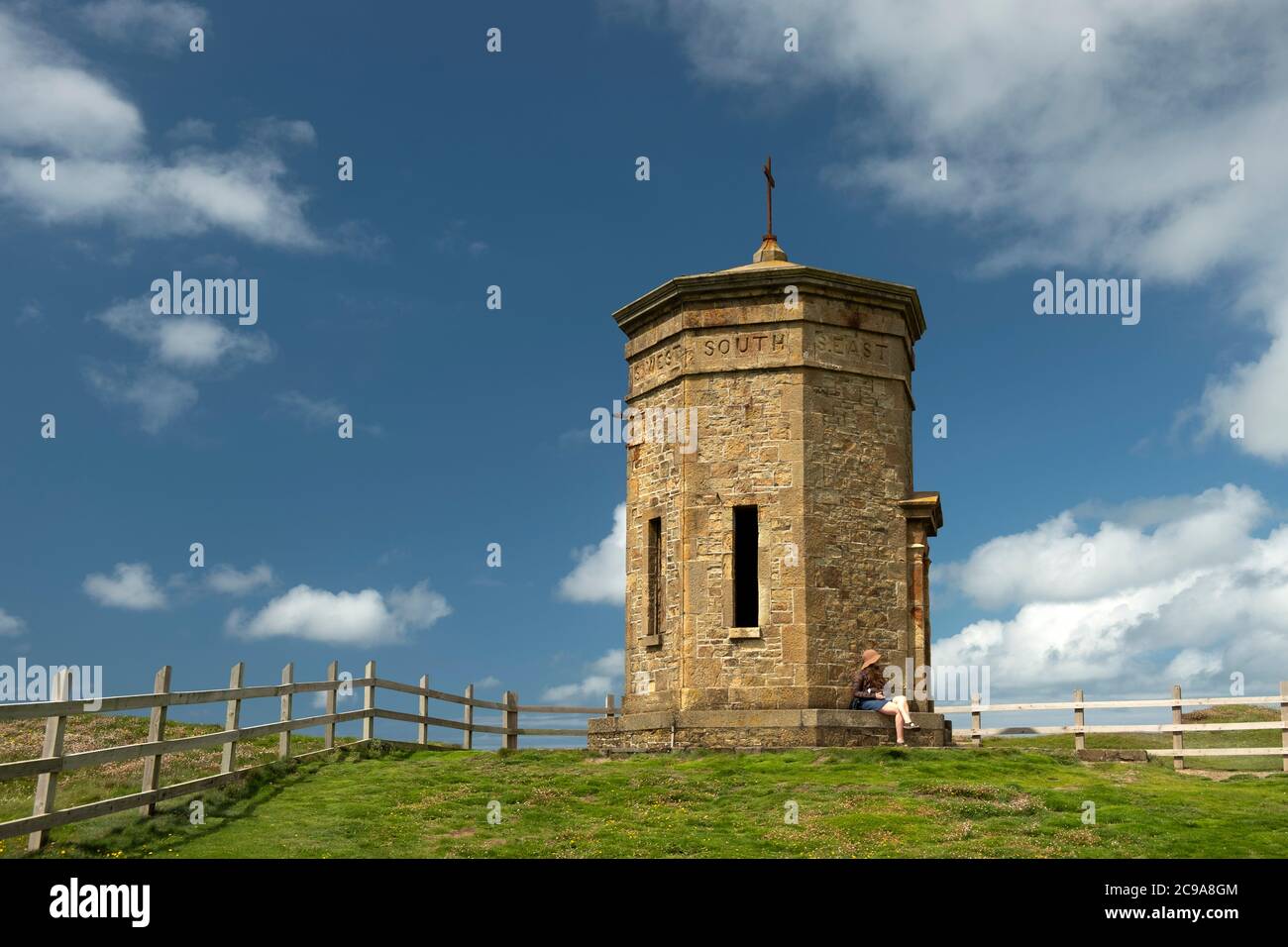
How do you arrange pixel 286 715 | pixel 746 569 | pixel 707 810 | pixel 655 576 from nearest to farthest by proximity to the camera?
1. pixel 707 810
2. pixel 286 715
3. pixel 655 576
4. pixel 746 569

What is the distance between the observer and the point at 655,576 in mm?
21500

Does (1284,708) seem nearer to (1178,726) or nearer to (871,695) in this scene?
(1178,726)

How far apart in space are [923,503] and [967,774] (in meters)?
5.38

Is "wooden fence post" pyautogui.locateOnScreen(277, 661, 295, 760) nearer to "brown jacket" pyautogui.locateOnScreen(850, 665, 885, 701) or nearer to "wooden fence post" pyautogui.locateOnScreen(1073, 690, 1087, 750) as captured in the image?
"brown jacket" pyautogui.locateOnScreen(850, 665, 885, 701)

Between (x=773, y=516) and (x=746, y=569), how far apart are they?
2.53 m

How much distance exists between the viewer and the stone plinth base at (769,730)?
1900cm

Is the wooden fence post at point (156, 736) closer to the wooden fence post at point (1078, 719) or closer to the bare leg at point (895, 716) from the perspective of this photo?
the bare leg at point (895, 716)

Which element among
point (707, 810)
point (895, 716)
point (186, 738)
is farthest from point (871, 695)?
point (186, 738)

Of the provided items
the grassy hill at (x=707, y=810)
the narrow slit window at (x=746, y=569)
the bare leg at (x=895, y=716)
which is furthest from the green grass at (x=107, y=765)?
the bare leg at (x=895, y=716)

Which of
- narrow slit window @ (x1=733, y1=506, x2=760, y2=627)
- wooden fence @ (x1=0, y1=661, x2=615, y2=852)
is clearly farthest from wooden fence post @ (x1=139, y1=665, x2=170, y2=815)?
narrow slit window @ (x1=733, y1=506, x2=760, y2=627)

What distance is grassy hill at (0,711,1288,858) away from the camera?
12789 millimetres

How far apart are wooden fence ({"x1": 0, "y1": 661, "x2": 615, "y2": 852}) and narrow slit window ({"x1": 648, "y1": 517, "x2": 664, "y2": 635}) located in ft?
14.4

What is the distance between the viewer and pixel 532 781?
16750mm

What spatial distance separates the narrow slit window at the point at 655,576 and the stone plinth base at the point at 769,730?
1762mm
